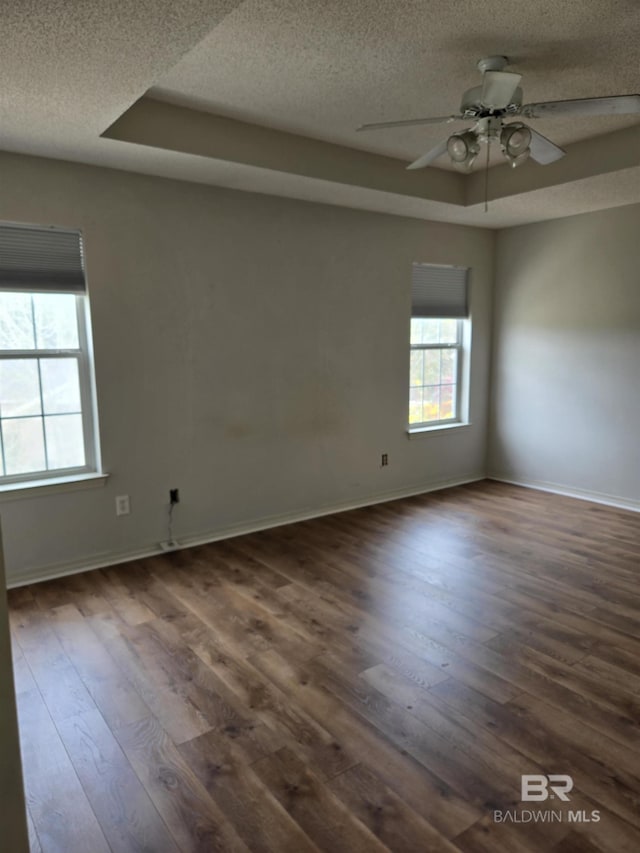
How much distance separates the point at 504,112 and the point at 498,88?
6.1 inches

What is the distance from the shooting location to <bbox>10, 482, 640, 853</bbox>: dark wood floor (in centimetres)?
164

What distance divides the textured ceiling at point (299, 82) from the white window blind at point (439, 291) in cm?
98

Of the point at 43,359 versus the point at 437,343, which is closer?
the point at 43,359

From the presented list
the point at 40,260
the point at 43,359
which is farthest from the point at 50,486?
the point at 40,260

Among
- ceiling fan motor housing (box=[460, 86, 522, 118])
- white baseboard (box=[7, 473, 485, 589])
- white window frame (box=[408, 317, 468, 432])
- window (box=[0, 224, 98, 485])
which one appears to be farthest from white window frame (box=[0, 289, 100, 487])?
white window frame (box=[408, 317, 468, 432])

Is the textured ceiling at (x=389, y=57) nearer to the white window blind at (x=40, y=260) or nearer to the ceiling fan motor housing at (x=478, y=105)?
the ceiling fan motor housing at (x=478, y=105)

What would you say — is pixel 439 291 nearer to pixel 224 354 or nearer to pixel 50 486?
pixel 224 354

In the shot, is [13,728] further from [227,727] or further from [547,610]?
[547,610]

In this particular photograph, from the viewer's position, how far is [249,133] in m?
3.21

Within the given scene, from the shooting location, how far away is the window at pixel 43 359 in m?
3.16

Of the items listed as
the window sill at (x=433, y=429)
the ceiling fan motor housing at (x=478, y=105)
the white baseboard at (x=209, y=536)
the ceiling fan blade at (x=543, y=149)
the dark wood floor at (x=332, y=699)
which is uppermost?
the ceiling fan motor housing at (x=478, y=105)

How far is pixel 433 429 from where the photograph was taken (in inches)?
204

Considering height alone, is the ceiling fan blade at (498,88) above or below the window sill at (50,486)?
above

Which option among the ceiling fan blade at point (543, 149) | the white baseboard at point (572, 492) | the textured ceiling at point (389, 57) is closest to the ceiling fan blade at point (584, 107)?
the ceiling fan blade at point (543, 149)
